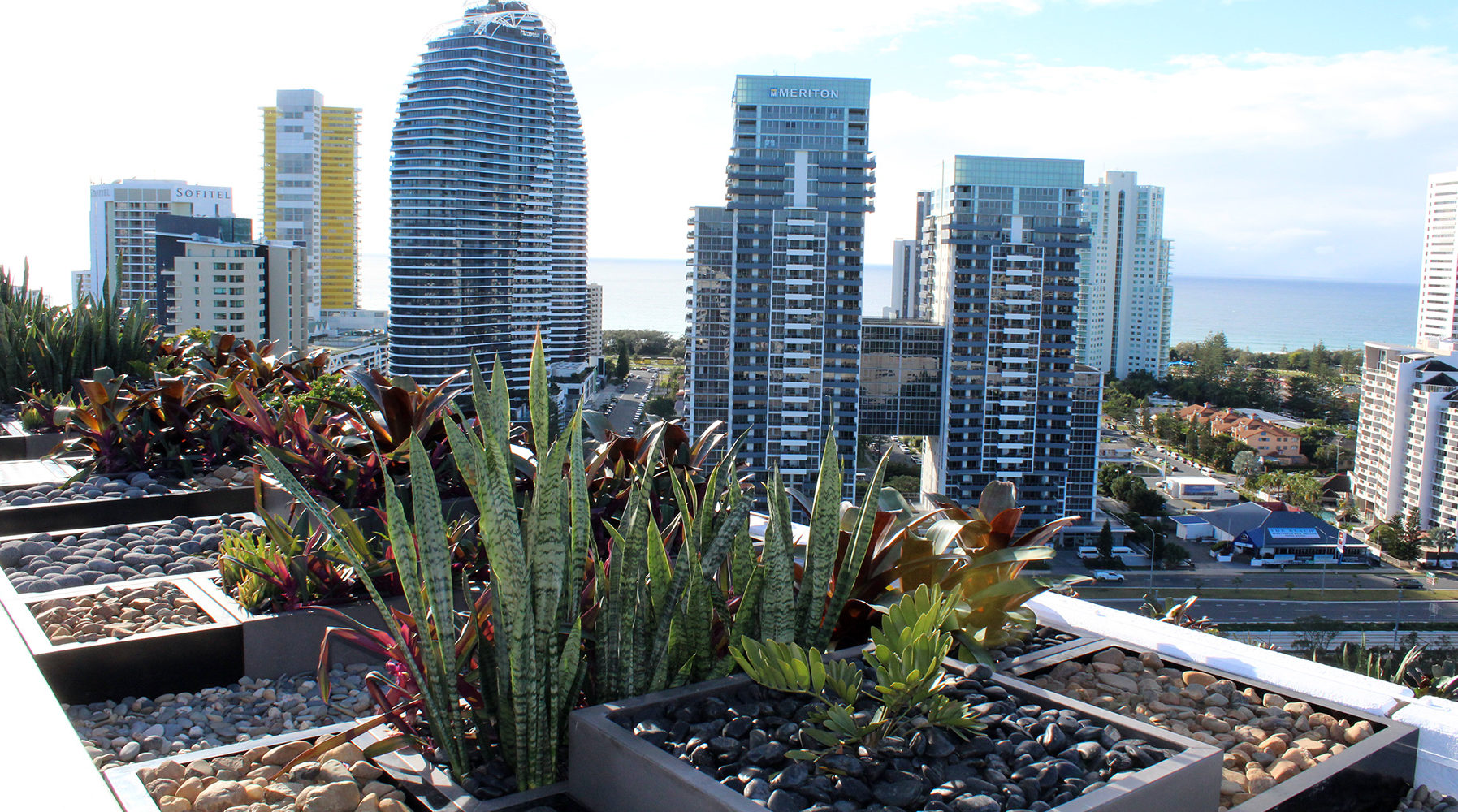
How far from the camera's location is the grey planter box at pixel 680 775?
1229mm

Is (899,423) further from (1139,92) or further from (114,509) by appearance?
(114,509)

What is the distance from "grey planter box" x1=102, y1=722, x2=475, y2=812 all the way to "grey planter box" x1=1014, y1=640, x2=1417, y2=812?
1096 millimetres

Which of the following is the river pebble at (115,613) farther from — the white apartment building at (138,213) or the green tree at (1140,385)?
the green tree at (1140,385)

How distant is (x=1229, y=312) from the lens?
452ft

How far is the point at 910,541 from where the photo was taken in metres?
2.04

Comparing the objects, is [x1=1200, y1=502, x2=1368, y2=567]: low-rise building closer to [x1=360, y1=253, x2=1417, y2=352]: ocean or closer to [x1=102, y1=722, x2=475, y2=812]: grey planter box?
[x1=102, y1=722, x2=475, y2=812]: grey planter box

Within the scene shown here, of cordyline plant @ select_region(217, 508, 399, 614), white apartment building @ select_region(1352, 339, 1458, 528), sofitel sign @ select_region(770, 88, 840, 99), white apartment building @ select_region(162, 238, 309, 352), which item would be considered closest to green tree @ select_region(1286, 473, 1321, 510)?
white apartment building @ select_region(1352, 339, 1458, 528)

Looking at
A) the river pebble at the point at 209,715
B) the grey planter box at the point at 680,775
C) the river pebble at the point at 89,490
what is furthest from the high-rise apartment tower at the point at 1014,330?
the grey planter box at the point at 680,775

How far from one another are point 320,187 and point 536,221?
41.0 meters

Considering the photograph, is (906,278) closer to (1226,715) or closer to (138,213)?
(138,213)

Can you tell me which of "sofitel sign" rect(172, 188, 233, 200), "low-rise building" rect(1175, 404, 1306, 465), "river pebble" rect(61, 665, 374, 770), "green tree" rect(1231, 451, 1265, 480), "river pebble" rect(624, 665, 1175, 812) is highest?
"sofitel sign" rect(172, 188, 233, 200)

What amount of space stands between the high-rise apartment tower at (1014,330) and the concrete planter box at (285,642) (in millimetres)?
27872

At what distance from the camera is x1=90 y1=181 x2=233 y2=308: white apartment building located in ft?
113

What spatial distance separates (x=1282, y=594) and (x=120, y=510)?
28884mm
